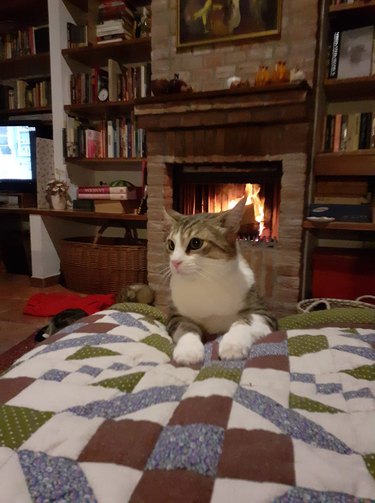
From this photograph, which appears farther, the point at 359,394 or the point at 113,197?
the point at 113,197

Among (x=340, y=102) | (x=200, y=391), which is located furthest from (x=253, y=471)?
(x=340, y=102)

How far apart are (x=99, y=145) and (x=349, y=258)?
6.55ft

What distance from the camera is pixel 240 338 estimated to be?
91 centimetres

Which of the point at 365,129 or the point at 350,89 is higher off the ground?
the point at 350,89

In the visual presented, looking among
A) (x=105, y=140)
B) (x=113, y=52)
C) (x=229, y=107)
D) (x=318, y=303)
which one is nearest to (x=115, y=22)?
(x=113, y=52)

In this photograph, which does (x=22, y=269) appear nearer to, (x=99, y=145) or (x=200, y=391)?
(x=99, y=145)

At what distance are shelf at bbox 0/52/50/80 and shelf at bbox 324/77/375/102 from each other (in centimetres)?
228

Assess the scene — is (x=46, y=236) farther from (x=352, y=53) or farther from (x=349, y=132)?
(x=352, y=53)

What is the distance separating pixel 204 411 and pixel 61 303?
1805mm

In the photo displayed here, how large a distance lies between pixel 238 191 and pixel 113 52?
1488mm

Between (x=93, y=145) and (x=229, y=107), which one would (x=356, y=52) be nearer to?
(x=229, y=107)

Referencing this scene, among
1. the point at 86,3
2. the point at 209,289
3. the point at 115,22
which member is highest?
the point at 86,3

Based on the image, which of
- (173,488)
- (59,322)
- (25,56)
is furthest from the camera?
(25,56)

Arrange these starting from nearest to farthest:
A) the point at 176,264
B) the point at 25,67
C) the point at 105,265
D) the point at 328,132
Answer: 1. the point at 176,264
2. the point at 328,132
3. the point at 105,265
4. the point at 25,67
